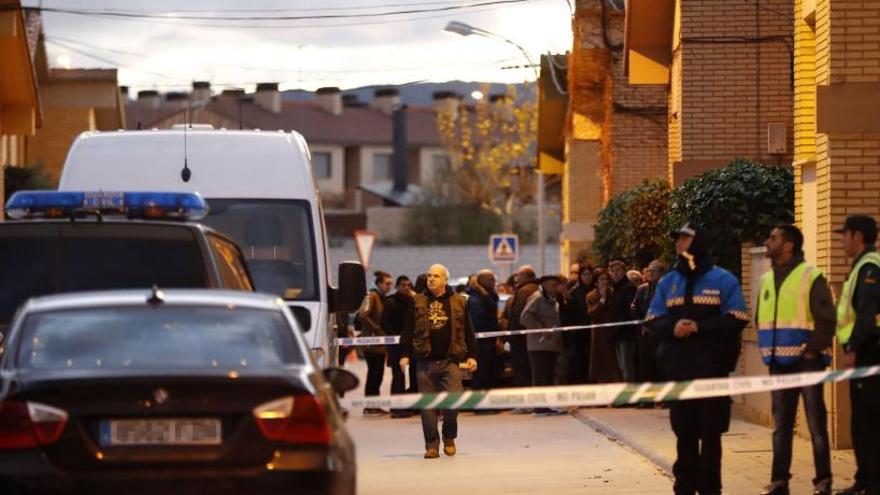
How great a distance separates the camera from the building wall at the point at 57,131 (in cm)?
5303

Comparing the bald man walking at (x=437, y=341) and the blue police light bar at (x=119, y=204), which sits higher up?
the blue police light bar at (x=119, y=204)

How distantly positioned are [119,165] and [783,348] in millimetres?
5954

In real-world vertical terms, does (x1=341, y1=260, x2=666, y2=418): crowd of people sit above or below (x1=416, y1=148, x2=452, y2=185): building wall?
below

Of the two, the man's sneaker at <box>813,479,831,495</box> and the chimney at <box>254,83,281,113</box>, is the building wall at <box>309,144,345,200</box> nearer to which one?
the chimney at <box>254,83,281,113</box>

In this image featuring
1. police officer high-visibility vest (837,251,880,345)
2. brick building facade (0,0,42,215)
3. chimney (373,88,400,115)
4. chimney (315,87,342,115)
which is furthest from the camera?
chimney (373,88,400,115)

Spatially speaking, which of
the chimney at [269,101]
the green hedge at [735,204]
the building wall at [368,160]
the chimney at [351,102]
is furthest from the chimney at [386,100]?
the green hedge at [735,204]

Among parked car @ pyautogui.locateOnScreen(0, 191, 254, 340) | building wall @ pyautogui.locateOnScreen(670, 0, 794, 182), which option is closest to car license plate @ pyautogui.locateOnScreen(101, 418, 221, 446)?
parked car @ pyautogui.locateOnScreen(0, 191, 254, 340)

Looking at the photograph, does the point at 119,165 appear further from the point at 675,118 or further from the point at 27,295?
the point at 675,118

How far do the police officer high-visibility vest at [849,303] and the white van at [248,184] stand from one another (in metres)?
4.28

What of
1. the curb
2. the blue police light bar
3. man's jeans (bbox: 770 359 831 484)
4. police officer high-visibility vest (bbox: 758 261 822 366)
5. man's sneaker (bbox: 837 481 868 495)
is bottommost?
the curb

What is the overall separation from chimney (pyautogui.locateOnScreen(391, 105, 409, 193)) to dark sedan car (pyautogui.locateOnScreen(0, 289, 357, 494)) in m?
97.5

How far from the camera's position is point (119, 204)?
12742 mm

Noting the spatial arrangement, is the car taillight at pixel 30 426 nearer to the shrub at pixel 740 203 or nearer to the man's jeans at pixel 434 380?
the man's jeans at pixel 434 380

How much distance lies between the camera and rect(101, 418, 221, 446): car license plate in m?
8.74
